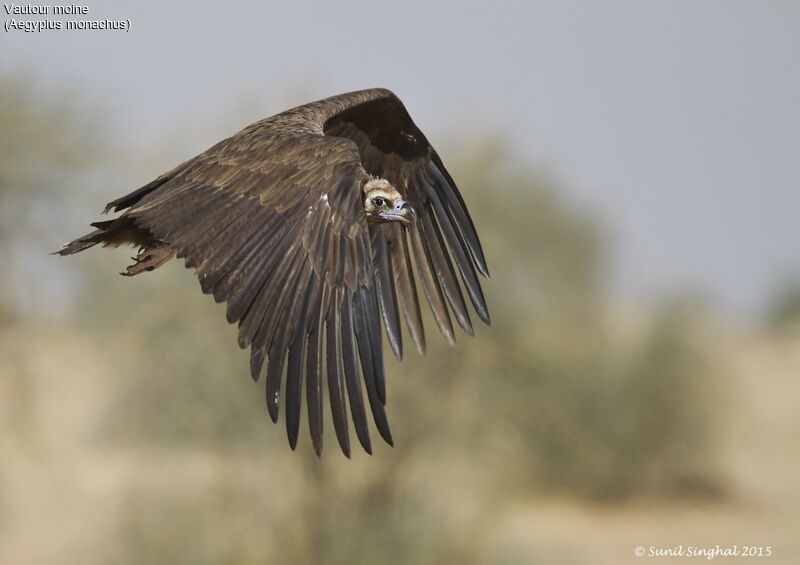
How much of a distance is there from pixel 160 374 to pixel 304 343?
16.8m

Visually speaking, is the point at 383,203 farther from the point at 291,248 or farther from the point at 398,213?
the point at 291,248

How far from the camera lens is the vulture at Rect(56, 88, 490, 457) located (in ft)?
32.0

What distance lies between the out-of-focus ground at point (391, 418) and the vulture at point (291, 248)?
13.5 metres

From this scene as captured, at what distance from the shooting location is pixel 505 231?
28.2 m

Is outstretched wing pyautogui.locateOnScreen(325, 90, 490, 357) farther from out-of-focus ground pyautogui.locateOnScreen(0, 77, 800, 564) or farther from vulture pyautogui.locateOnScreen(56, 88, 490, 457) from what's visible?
out-of-focus ground pyautogui.locateOnScreen(0, 77, 800, 564)

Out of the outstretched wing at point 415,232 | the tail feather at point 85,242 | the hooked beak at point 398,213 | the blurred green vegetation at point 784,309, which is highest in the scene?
the blurred green vegetation at point 784,309

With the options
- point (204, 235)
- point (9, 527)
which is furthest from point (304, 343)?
point (9, 527)

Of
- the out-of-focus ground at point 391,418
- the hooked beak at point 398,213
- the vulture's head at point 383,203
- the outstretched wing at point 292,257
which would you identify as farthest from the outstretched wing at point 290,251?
the out-of-focus ground at point 391,418

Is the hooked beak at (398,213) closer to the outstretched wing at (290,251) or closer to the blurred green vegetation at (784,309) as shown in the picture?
the outstretched wing at (290,251)

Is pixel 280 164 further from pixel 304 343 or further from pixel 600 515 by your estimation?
pixel 600 515

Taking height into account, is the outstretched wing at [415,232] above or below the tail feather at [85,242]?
above

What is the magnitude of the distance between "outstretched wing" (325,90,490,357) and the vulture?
0.19 m

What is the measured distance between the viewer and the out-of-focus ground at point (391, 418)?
25875 mm

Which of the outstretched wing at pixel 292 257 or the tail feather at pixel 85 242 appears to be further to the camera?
the tail feather at pixel 85 242
